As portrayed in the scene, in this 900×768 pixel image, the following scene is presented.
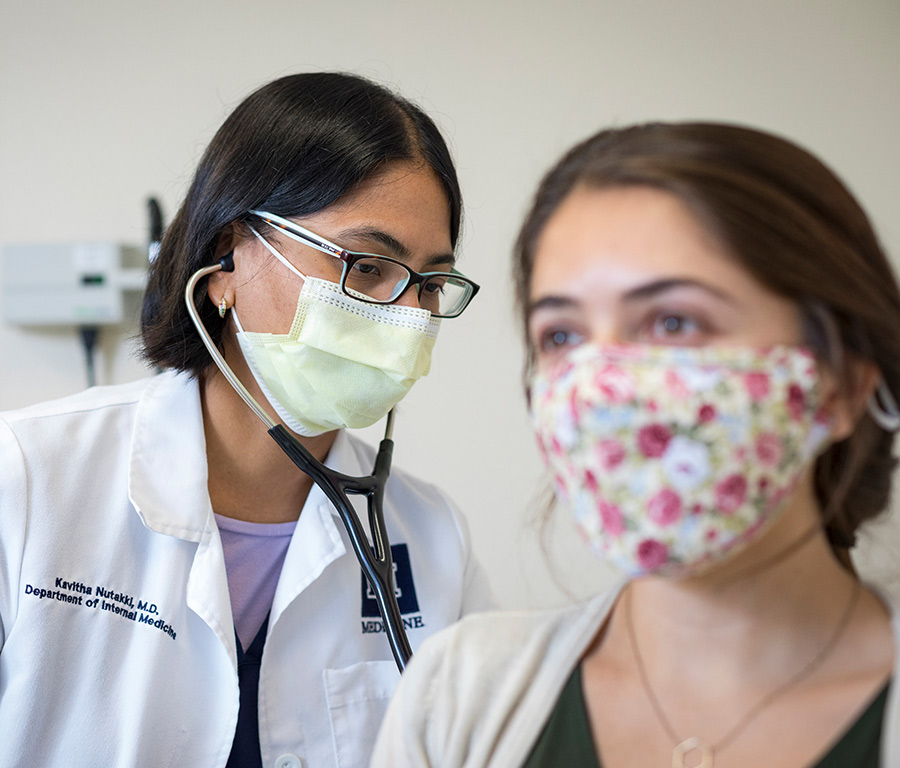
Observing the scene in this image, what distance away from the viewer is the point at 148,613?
129 centimetres

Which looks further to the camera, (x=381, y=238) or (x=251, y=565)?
(x=251, y=565)

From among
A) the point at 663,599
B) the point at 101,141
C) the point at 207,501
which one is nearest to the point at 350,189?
the point at 207,501

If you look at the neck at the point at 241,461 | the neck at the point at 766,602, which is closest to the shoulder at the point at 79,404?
the neck at the point at 241,461

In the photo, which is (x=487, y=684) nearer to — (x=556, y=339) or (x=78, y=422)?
(x=556, y=339)

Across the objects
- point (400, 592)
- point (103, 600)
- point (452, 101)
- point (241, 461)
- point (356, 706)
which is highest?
point (452, 101)

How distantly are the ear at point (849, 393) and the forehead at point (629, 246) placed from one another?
0.12 metres

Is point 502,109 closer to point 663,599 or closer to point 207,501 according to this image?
point 207,501

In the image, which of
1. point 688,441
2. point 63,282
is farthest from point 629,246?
point 63,282

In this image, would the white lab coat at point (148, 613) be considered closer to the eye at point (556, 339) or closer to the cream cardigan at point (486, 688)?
the cream cardigan at point (486, 688)

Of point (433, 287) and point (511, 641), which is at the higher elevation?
point (433, 287)

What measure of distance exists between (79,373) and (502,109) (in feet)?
4.17

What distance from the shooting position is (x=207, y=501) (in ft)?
4.45

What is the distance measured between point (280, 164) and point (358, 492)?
1.66 ft

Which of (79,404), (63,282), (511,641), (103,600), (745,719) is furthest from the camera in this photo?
(63,282)
